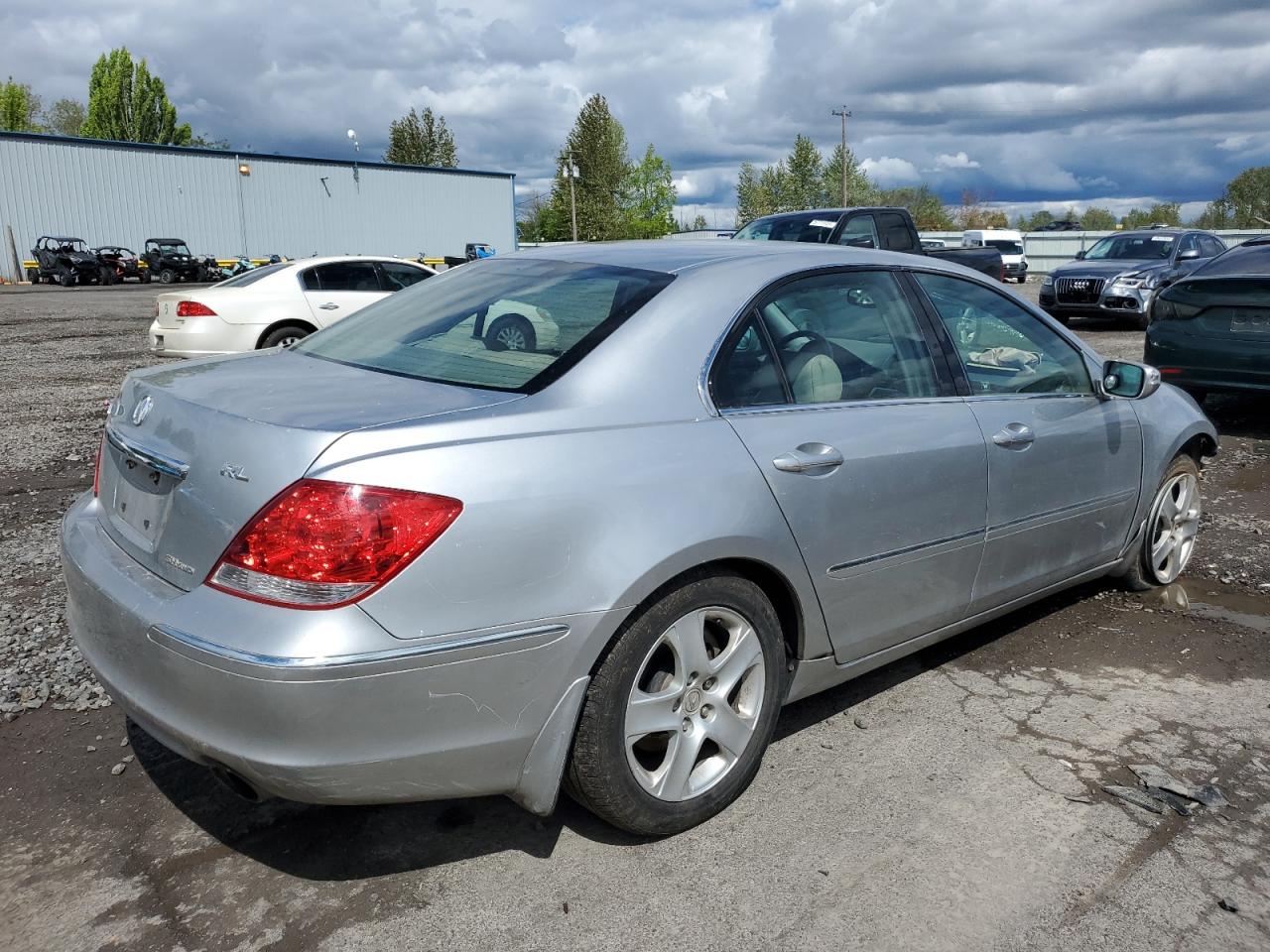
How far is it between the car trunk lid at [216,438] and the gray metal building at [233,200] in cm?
4743

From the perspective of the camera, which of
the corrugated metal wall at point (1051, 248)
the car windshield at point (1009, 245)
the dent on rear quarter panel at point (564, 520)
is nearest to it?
the dent on rear quarter panel at point (564, 520)

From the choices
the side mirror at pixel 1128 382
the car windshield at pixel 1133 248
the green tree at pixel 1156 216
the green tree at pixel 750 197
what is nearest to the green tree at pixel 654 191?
the green tree at pixel 750 197

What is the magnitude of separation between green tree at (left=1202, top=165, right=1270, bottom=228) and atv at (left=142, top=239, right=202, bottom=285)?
63378 mm

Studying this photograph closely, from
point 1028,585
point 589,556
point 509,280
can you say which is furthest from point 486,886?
point 1028,585

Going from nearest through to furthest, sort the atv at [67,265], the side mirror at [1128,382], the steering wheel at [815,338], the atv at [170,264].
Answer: the steering wheel at [815,338]
the side mirror at [1128,382]
the atv at [67,265]
the atv at [170,264]

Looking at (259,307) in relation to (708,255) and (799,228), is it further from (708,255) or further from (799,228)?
(708,255)

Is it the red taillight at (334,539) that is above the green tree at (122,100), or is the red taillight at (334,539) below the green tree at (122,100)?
below

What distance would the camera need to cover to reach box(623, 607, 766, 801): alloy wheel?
8.91 feet

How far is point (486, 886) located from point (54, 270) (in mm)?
42638

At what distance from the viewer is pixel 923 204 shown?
84.8 m

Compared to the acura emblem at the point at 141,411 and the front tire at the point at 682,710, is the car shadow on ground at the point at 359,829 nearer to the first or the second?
the front tire at the point at 682,710

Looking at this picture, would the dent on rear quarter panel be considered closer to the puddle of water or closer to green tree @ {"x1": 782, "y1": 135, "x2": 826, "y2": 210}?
the puddle of water

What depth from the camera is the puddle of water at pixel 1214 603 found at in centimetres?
452

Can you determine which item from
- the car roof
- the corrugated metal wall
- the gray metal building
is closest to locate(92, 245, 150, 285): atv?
the gray metal building
